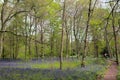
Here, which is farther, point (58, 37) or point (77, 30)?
point (58, 37)

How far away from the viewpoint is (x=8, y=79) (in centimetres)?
1253

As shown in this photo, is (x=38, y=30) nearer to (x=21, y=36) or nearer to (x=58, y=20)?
(x=58, y=20)

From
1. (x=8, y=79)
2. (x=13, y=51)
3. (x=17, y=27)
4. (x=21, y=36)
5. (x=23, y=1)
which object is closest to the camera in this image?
(x=21, y=36)

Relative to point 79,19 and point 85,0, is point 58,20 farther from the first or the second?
point 85,0

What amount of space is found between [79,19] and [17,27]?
46.5 feet

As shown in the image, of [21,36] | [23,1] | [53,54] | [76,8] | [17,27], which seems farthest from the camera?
[53,54]

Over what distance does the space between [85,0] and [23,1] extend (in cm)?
2941

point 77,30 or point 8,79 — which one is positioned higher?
point 77,30

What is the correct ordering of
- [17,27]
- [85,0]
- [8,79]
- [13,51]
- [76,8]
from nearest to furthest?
[8,79]
[85,0]
[76,8]
[17,27]
[13,51]

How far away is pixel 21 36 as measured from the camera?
6.50 meters

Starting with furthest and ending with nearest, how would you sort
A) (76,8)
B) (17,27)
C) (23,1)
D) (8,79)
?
(17,27)
(76,8)
(23,1)
(8,79)

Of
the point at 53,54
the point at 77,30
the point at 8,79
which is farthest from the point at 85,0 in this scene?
the point at 8,79

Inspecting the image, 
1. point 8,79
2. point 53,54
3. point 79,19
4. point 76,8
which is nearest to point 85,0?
point 76,8

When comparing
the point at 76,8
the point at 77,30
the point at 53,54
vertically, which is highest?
the point at 76,8
